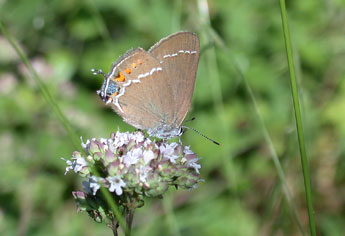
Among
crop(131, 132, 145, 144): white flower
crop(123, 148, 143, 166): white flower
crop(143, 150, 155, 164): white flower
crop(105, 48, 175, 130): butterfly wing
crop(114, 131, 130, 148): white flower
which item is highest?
crop(105, 48, 175, 130): butterfly wing

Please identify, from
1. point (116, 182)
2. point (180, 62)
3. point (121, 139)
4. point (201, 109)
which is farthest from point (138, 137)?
point (201, 109)

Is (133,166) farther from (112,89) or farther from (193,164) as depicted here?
(112,89)

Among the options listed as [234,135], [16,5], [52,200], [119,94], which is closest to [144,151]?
[119,94]

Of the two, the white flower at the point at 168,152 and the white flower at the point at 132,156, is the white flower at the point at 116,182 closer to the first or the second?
the white flower at the point at 132,156

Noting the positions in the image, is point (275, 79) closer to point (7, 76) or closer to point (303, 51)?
point (303, 51)

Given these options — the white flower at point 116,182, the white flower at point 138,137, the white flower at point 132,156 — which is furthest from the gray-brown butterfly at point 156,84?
the white flower at point 116,182

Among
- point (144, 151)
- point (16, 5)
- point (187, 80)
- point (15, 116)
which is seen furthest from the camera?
point (16, 5)

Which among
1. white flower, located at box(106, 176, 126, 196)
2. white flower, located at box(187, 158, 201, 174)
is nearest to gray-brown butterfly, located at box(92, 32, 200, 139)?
white flower, located at box(187, 158, 201, 174)

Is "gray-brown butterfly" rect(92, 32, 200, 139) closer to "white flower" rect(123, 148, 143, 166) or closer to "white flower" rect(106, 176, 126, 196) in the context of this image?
"white flower" rect(123, 148, 143, 166)
